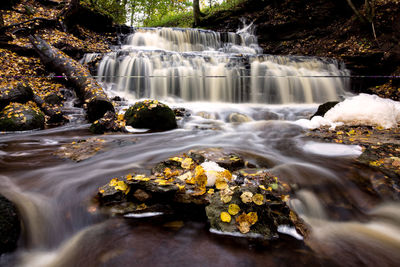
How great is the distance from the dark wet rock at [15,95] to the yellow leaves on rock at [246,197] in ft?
21.8

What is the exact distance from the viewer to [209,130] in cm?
612

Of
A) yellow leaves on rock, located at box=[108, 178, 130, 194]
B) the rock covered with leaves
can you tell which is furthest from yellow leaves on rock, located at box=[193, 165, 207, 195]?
yellow leaves on rock, located at box=[108, 178, 130, 194]

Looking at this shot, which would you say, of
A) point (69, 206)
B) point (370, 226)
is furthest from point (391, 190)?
point (69, 206)

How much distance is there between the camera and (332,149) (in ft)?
13.0

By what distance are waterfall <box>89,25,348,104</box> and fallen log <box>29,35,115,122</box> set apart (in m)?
1.51

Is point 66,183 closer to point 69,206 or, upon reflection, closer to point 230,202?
point 69,206

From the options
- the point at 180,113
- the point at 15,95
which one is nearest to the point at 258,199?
the point at 180,113

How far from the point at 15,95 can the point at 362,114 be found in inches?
359

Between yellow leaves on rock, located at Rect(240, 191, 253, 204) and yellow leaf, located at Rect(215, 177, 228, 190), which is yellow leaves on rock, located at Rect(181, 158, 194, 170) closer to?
yellow leaf, located at Rect(215, 177, 228, 190)

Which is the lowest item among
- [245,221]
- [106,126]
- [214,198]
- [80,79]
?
[245,221]

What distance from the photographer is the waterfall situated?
9797 mm

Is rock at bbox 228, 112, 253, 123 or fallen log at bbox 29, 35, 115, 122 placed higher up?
fallen log at bbox 29, 35, 115, 122

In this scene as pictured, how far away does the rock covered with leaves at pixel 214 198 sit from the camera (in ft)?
6.00

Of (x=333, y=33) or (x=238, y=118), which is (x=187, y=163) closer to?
(x=238, y=118)
